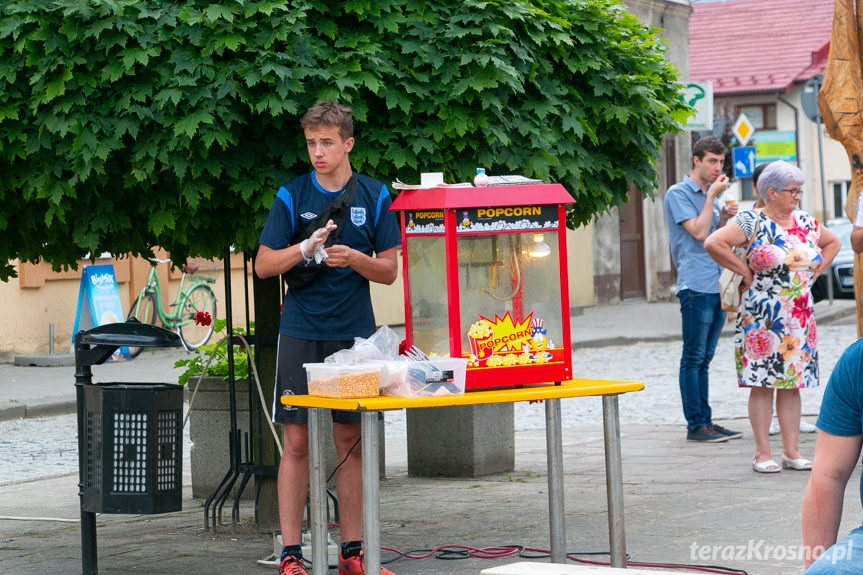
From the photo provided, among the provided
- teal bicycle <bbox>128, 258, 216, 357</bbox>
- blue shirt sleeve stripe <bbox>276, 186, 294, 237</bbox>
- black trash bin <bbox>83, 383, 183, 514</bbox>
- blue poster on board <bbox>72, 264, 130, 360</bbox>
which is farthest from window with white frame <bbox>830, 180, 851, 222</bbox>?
black trash bin <bbox>83, 383, 183, 514</bbox>

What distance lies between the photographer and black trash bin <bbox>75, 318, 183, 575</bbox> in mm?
5410

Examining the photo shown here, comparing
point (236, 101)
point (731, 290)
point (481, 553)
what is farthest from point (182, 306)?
point (236, 101)

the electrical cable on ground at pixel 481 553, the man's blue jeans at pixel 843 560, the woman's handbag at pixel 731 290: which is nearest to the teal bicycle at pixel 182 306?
the woman's handbag at pixel 731 290

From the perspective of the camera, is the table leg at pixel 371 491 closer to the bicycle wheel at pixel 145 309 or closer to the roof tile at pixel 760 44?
the bicycle wheel at pixel 145 309

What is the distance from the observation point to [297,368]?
554 cm

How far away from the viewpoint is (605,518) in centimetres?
702

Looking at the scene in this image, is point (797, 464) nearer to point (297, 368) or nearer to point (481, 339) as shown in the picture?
point (481, 339)

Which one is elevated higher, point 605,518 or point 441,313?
point 441,313

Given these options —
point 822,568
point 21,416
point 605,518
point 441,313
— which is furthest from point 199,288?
point 822,568

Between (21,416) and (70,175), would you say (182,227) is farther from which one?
(21,416)

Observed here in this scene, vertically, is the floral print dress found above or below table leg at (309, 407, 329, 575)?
above

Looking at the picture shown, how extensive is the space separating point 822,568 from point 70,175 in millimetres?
3777

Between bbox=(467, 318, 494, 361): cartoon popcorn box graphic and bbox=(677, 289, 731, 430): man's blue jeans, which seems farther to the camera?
bbox=(677, 289, 731, 430): man's blue jeans

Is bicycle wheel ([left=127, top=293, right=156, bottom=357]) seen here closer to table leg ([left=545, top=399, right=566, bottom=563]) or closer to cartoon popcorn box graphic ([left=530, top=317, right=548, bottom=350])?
table leg ([left=545, top=399, right=566, bottom=563])
